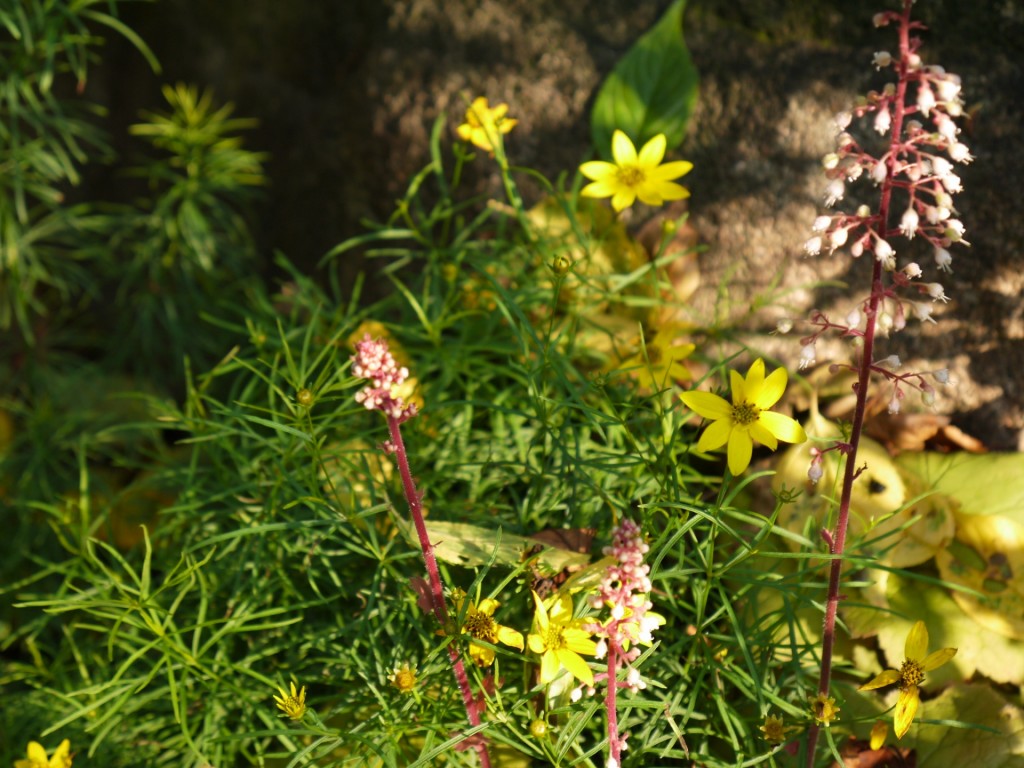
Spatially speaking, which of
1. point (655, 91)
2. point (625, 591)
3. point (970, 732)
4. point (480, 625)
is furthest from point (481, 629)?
point (655, 91)

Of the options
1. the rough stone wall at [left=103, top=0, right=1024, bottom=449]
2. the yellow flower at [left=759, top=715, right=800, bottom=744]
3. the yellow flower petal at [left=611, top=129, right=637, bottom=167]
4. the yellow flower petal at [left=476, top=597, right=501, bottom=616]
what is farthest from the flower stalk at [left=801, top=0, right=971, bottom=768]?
the rough stone wall at [left=103, top=0, right=1024, bottom=449]

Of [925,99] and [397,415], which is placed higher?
[925,99]

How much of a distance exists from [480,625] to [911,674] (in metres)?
0.48

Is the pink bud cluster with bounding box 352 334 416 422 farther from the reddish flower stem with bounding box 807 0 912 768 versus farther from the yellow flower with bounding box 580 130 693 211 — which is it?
the yellow flower with bounding box 580 130 693 211

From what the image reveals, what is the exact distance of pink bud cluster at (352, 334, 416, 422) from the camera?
0.88 metres

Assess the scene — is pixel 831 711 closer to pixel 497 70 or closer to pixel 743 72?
pixel 743 72

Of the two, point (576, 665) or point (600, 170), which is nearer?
point (576, 665)

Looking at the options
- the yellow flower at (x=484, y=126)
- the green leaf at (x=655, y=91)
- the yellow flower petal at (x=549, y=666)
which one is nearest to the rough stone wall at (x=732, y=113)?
the green leaf at (x=655, y=91)

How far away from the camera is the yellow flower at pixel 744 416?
3.49 feet

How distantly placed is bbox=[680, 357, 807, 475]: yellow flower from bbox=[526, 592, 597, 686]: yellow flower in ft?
0.79

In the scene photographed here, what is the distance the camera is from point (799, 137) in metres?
1.68

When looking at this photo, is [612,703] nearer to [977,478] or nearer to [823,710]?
[823,710]

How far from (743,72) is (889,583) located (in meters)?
0.92

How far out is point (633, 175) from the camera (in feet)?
4.67
